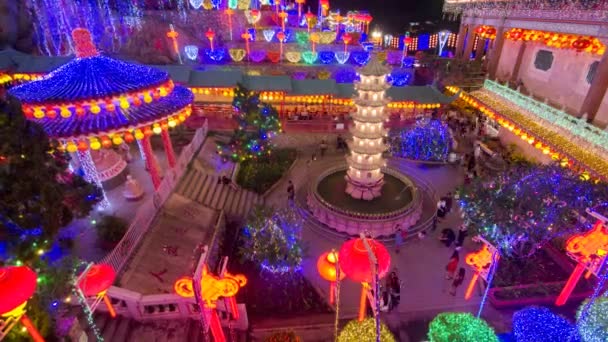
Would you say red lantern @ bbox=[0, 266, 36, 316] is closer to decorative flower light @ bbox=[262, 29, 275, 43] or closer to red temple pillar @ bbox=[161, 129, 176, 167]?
red temple pillar @ bbox=[161, 129, 176, 167]

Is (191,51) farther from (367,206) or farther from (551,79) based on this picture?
(551,79)

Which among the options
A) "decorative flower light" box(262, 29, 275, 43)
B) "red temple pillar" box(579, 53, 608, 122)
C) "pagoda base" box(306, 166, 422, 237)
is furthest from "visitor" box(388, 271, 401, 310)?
"decorative flower light" box(262, 29, 275, 43)

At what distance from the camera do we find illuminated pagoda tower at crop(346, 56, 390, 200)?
16.2m

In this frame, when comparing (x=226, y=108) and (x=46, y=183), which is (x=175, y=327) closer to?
(x=46, y=183)

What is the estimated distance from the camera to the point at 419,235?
16141 millimetres

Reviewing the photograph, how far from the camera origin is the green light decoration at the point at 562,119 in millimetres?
15607

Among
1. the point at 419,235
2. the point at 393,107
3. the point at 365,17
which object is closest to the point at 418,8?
the point at 365,17

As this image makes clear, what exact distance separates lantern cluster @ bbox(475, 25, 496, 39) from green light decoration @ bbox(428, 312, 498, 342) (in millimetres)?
28829

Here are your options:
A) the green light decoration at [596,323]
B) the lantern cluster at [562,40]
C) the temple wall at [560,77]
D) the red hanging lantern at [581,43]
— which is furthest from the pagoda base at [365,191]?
the lantern cluster at [562,40]

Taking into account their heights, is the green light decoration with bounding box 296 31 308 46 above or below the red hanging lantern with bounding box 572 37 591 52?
below

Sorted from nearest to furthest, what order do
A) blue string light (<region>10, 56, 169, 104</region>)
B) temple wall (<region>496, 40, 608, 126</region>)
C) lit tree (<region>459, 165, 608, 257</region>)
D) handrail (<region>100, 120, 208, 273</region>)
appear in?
handrail (<region>100, 120, 208, 273</region>), lit tree (<region>459, 165, 608, 257</region>), blue string light (<region>10, 56, 169, 104</region>), temple wall (<region>496, 40, 608, 126</region>)

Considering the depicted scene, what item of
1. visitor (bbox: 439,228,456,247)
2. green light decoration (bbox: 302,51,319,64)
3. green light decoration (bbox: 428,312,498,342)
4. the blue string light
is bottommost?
visitor (bbox: 439,228,456,247)

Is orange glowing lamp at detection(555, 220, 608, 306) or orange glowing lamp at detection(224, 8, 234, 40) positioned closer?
orange glowing lamp at detection(555, 220, 608, 306)

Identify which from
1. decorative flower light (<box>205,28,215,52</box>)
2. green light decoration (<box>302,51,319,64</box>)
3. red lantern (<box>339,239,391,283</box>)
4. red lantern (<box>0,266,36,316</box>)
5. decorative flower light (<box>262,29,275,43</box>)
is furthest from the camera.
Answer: decorative flower light (<box>262,29,275,43</box>)
